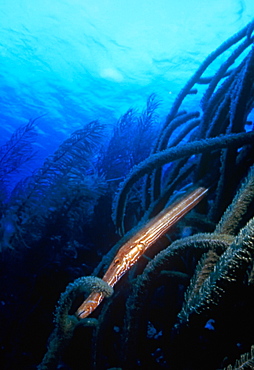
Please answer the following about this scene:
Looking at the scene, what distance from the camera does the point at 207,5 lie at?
11.2m

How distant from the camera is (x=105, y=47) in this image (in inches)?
616

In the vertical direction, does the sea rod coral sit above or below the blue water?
below

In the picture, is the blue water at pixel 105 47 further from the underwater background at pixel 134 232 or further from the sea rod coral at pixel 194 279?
the sea rod coral at pixel 194 279

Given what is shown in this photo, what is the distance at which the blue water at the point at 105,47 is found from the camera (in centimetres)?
1245

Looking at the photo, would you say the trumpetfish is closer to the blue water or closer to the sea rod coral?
the sea rod coral

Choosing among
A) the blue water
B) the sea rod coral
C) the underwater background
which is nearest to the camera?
the sea rod coral

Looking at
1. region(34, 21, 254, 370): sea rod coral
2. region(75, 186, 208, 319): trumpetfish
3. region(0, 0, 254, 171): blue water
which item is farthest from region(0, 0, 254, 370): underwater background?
region(0, 0, 254, 171): blue water

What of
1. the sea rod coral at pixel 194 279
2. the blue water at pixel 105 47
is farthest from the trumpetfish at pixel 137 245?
the blue water at pixel 105 47

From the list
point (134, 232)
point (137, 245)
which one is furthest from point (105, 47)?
point (137, 245)

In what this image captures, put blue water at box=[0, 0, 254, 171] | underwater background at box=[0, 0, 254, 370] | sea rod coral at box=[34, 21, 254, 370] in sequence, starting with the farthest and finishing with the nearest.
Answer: blue water at box=[0, 0, 254, 171], underwater background at box=[0, 0, 254, 370], sea rod coral at box=[34, 21, 254, 370]

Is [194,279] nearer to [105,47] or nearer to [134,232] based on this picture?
[134,232]

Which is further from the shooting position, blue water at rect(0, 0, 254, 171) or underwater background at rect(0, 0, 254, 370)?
blue water at rect(0, 0, 254, 171)

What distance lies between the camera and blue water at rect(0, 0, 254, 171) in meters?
12.5

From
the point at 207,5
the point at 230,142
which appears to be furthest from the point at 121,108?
the point at 230,142
